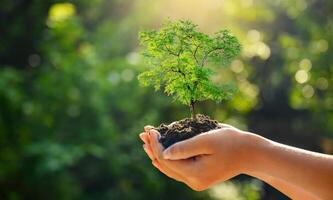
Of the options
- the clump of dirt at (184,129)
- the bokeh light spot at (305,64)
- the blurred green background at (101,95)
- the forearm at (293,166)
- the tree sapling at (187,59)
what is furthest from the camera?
the bokeh light spot at (305,64)

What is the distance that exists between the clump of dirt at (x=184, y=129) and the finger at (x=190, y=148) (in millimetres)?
70

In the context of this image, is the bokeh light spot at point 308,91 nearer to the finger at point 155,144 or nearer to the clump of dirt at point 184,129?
the clump of dirt at point 184,129

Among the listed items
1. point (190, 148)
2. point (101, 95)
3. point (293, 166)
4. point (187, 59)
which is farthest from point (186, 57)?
point (101, 95)

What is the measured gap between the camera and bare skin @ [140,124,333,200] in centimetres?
176

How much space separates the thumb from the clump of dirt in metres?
0.07

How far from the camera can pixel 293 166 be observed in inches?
69.2

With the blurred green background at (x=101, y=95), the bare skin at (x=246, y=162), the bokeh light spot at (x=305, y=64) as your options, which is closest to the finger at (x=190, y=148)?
the bare skin at (x=246, y=162)

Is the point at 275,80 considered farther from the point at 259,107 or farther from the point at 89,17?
the point at 89,17

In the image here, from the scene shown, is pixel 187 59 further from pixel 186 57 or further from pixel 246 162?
pixel 246 162

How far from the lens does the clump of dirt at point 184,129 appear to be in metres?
1.86

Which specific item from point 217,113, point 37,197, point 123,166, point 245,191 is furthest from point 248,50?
point 37,197

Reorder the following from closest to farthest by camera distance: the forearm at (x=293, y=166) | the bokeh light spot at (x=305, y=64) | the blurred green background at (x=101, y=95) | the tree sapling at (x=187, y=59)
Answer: the forearm at (x=293, y=166), the tree sapling at (x=187, y=59), the blurred green background at (x=101, y=95), the bokeh light spot at (x=305, y=64)

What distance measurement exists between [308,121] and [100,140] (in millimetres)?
3229

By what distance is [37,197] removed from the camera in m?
5.02
